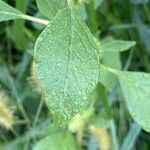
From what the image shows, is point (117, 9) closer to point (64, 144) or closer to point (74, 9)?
point (64, 144)

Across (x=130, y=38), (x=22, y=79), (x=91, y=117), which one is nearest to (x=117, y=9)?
(x=130, y=38)

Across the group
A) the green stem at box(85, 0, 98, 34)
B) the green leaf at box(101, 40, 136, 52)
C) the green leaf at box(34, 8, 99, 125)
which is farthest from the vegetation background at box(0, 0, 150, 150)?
the green leaf at box(34, 8, 99, 125)

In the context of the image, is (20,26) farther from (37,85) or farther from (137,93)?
(137,93)

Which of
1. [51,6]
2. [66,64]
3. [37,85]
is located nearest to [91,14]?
[51,6]

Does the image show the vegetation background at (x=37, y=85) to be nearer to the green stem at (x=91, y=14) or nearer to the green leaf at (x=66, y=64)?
the green stem at (x=91, y=14)

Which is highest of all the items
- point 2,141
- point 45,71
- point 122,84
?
point 45,71

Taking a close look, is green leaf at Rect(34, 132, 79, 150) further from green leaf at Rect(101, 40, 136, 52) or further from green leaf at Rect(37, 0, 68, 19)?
green leaf at Rect(37, 0, 68, 19)
